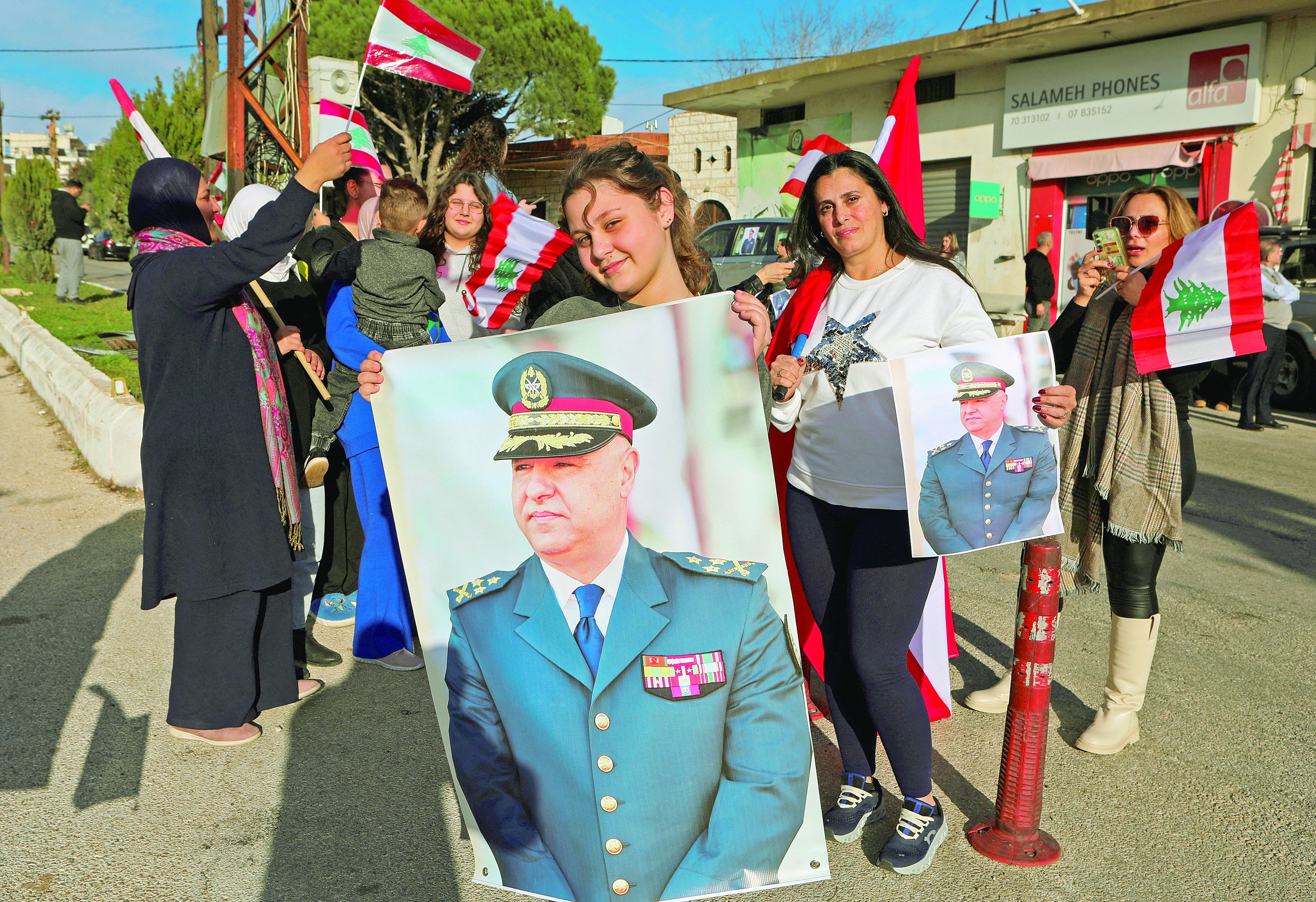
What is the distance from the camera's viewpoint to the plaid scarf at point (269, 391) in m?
3.08

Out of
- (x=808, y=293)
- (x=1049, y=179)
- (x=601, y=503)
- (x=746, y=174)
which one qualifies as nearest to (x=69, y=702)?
(x=601, y=503)

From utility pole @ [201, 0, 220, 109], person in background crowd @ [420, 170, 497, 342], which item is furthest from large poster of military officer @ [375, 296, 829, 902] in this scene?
utility pole @ [201, 0, 220, 109]

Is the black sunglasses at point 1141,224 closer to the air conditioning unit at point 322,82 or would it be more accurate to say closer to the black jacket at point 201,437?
the black jacket at point 201,437

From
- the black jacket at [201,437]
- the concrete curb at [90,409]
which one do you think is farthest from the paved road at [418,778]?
the concrete curb at [90,409]

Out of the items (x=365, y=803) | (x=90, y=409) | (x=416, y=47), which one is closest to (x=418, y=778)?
(x=365, y=803)

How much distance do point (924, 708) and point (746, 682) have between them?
0.92 metres

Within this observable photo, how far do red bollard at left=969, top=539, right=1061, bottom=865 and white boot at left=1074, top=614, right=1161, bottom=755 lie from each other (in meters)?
0.69

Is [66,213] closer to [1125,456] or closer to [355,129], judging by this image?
[355,129]

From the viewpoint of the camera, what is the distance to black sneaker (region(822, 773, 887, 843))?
2680mm

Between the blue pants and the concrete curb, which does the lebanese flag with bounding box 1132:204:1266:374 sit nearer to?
the blue pants

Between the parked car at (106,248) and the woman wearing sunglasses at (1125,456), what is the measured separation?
1858 inches

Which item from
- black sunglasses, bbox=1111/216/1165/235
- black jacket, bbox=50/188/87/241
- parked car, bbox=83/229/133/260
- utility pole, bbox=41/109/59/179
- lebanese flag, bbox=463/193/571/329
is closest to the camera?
black sunglasses, bbox=1111/216/1165/235

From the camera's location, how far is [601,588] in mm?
1836

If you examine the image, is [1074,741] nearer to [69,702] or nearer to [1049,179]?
[69,702]
